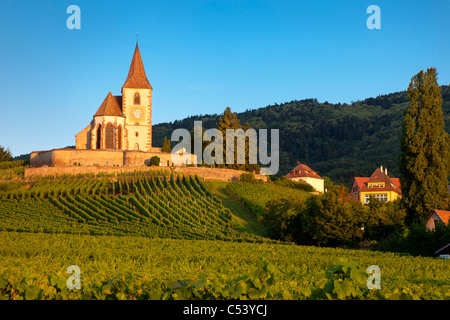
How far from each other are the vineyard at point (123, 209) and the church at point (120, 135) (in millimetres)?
5240

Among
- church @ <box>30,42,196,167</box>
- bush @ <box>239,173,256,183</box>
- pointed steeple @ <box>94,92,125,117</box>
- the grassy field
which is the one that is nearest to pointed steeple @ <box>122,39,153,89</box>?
church @ <box>30,42,196,167</box>

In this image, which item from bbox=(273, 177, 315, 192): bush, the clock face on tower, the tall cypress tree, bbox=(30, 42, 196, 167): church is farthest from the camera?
the clock face on tower

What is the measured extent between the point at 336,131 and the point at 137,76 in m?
76.1

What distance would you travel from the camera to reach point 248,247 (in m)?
29.2

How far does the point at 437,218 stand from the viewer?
104ft

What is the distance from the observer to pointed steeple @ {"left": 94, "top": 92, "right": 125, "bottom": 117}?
205ft

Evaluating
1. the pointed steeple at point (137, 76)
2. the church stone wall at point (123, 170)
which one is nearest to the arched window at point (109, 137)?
the pointed steeple at point (137, 76)

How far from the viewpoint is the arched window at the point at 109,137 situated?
201 feet

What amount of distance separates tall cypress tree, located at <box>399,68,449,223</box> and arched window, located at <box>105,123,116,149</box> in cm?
3726

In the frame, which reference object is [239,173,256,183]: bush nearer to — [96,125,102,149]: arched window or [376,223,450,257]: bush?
[96,125,102,149]: arched window

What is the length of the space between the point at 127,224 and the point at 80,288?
3092cm
